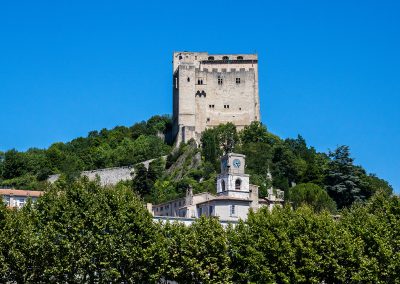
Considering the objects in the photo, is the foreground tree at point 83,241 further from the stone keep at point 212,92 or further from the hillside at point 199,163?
the stone keep at point 212,92

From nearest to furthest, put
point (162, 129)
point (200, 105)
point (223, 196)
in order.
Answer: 1. point (223, 196)
2. point (200, 105)
3. point (162, 129)

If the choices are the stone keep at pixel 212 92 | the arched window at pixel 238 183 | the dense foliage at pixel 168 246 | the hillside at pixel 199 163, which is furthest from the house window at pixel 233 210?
the stone keep at pixel 212 92

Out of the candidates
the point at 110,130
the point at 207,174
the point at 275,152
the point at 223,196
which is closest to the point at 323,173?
the point at 275,152

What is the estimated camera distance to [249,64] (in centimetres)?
14425

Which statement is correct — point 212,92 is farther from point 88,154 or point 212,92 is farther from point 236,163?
point 236,163

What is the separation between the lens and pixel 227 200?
3172 inches

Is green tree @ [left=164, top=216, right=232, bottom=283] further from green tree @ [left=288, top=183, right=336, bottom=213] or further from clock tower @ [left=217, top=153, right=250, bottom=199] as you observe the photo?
green tree @ [left=288, top=183, right=336, bottom=213]

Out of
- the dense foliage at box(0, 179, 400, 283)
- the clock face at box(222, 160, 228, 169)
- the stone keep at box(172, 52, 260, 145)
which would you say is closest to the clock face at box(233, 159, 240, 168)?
the clock face at box(222, 160, 228, 169)

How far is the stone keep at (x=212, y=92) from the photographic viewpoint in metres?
140

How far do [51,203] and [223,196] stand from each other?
2913 centimetres

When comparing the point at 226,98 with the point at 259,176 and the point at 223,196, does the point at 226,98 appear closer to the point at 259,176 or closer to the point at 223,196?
the point at 259,176

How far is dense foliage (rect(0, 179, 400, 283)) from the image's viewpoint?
53750 mm

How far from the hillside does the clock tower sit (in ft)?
62.7

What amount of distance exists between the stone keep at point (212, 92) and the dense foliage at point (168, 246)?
8057 centimetres
